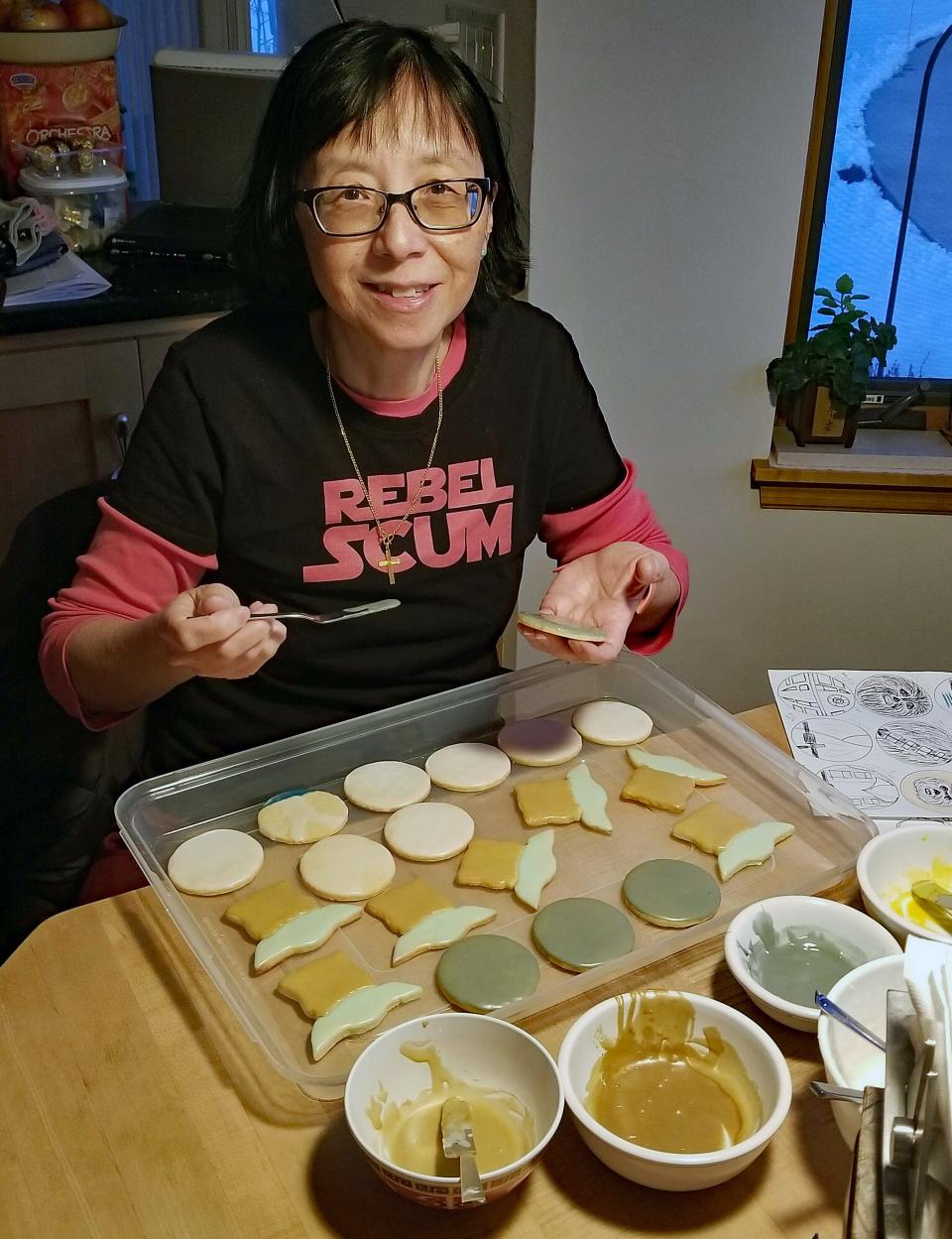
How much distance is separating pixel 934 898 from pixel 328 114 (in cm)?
97

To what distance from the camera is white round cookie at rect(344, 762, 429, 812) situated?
1.20 meters

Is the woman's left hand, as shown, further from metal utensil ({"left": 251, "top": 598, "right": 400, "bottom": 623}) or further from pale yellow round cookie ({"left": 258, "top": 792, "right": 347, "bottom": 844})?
pale yellow round cookie ({"left": 258, "top": 792, "right": 347, "bottom": 844})

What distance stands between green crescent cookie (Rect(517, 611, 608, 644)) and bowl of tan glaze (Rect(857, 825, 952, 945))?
15.1 inches

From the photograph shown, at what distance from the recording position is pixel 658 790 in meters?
1.20

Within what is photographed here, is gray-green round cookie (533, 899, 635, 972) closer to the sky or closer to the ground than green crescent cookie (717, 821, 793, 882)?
closer to the ground

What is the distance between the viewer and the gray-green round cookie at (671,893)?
1.02 meters

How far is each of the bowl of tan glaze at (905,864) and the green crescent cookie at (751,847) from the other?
10 cm

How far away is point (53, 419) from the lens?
211 cm

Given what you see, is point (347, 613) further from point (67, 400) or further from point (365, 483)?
point (67, 400)

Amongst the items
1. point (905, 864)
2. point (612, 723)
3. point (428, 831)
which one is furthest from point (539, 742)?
point (905, 864)

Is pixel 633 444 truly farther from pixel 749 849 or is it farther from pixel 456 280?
pixel 749 849

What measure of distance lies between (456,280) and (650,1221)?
96 centimetres

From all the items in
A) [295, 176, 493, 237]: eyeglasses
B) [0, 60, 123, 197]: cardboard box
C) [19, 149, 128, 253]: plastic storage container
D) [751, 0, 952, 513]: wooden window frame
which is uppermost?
[0, 60, 123, 197]: cardboard box

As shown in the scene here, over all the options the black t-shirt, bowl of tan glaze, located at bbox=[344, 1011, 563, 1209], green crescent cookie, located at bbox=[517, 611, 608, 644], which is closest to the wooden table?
bowl of tan glaze, located at bbox=[344, 1011, 563, 1209]
